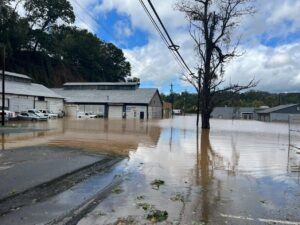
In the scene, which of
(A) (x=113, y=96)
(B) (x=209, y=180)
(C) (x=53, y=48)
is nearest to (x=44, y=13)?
(C) (x=53, y=48)

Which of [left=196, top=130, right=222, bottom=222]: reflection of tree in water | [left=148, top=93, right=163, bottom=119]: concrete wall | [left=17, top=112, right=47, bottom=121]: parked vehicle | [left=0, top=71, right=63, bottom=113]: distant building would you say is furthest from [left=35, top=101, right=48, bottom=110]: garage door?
[left=196, top=130, right=222, bottom=222]: reflection of tree in water

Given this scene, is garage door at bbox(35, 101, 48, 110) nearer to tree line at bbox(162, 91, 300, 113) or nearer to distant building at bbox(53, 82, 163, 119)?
distant building at bbox(53, 82, 163, 119)

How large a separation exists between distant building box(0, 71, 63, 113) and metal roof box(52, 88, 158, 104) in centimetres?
1270

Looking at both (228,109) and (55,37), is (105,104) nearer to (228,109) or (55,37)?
(55,37)

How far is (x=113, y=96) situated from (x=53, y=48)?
879 inches

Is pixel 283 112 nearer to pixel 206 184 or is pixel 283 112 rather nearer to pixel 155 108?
pixel 155 108

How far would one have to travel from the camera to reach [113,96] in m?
79.1

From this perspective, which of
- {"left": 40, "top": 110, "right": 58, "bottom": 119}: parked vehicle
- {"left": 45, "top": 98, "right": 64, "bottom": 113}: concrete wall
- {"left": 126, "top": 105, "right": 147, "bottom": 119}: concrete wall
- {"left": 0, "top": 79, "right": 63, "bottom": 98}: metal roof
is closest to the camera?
{"left": 0, "top": 79, "right": 63, "bottom": 98}: metal roof

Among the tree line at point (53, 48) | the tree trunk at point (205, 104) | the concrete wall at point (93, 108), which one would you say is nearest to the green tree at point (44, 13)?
the tree line at point (53, 48)

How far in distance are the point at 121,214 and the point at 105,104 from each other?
71015 millimetres

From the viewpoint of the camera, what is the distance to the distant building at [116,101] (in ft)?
248

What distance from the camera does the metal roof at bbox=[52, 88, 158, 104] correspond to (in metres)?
76.8

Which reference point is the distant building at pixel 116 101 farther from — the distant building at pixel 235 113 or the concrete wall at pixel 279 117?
the distant building at pixel 235 113

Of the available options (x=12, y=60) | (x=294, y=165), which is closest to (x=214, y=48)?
(x=294, y=165)
